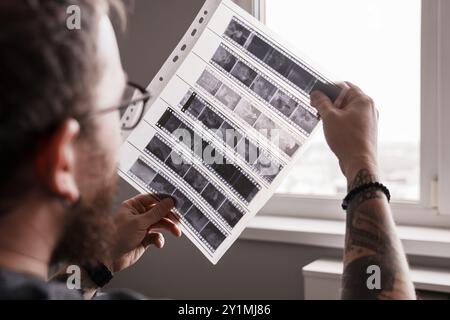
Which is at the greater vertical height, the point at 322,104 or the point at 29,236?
the point at 322,104

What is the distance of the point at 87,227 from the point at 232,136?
17.3 inches

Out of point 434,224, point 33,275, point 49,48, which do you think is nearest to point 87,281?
point 33,275

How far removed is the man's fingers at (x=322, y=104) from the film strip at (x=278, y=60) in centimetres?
1

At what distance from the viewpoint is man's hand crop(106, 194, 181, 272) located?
0.99m

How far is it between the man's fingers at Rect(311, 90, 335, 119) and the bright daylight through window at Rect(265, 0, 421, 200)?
586mm

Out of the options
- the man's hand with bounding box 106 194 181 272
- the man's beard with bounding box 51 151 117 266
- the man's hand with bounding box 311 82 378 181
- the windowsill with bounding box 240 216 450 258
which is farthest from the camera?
the windowsill with bounding box 240 216 450 258

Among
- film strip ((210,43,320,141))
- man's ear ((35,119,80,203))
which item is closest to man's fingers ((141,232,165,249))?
film strip ((210,43,320,141))

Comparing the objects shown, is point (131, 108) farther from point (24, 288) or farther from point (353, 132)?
point (24, 288)

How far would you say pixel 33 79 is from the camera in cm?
56

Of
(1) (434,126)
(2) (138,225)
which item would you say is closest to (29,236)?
(2) (138,225)

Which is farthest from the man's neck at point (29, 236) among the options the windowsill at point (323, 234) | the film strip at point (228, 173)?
the windowsill at point (323, 234)

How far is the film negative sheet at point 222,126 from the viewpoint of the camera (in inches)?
40.8

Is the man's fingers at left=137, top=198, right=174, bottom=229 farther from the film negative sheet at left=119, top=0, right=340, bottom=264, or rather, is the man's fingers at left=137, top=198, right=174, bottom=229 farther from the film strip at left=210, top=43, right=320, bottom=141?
the film strip at left=210, top=43, right=320, bottom=141
